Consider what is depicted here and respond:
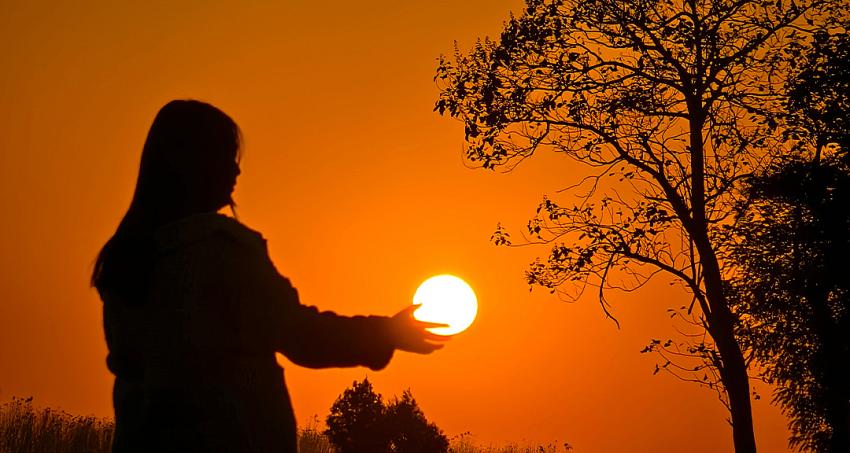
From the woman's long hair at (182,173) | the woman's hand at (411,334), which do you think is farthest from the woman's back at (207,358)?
the woman's hand at (411,334)

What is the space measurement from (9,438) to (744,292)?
20263 millimetres

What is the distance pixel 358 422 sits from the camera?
23406 mm

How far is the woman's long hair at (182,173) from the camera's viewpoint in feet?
12.8

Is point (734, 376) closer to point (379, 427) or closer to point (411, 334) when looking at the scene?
point (379, 427)

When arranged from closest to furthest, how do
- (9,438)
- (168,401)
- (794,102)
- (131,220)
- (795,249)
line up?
(168,401)
(131,220)
(9,438)
(794,102)
(795,249)

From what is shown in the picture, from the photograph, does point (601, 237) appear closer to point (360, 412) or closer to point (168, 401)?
point (360, 412)

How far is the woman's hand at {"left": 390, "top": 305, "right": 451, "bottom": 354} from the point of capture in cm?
386

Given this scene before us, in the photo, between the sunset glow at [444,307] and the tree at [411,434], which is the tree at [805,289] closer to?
the tree at [411,434]

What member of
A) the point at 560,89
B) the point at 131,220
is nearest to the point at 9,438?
the point at 560,89

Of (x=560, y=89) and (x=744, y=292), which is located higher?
(x=560, y=89)

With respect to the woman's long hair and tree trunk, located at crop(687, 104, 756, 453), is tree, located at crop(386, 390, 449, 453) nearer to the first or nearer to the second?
tree trunk, located at crop(687, 104, 756, 453)

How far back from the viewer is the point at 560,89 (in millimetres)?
22734

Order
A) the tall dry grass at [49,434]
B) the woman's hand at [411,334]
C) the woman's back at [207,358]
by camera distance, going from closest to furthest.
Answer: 1. the woman's back at [207,358]
2. the woman's hand at [411,334]
3. the tall dry grass at [49,434]

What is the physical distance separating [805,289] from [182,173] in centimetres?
2692
